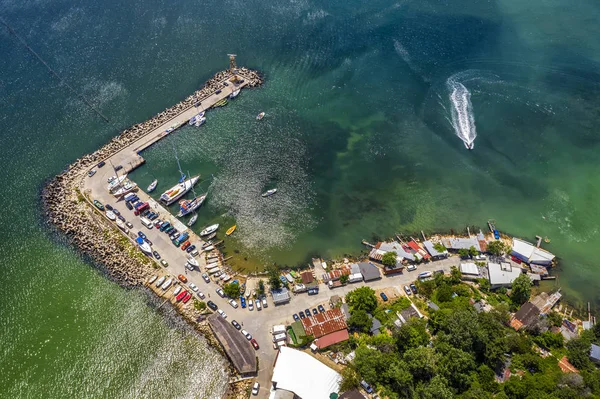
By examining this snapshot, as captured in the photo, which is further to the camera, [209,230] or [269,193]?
[269,193]

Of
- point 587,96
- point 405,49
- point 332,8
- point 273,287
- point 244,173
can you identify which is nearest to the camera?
point 273,287

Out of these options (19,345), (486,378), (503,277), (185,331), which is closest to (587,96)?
(503,277)

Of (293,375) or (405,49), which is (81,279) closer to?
(293,375)

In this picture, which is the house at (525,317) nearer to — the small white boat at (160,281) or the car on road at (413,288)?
the car on road at (413,288)

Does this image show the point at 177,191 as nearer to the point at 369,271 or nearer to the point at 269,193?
the point at 269,193

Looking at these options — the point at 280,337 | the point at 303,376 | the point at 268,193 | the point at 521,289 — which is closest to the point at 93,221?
the point at 268,193

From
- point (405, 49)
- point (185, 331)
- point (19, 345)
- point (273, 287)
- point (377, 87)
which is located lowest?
point (19, 345)

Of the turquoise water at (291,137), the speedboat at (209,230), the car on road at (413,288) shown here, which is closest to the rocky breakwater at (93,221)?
the turquoise water at (291,137)
